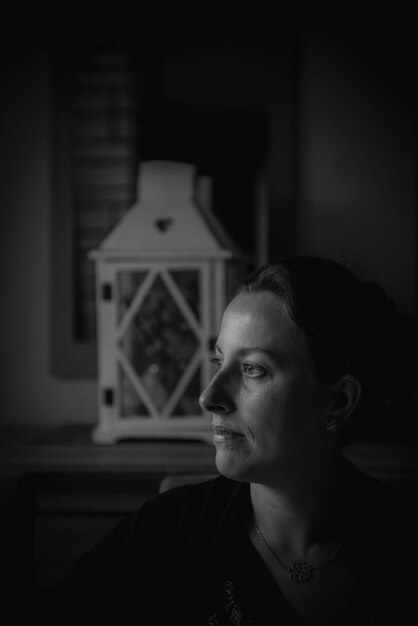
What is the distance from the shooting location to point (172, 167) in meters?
1.73

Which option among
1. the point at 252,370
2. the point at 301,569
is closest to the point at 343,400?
the point at 252,370

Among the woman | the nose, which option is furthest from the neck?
the nose

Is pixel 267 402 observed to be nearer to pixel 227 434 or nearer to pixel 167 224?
pixel 227 434

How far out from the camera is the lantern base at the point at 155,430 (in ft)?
5.61

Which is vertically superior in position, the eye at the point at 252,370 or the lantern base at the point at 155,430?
the eye at the point at 252,370

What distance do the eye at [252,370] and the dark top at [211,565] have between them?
21 centimetres

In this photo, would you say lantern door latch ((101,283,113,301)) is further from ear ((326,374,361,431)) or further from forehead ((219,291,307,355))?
ear ((326,374,361,431))

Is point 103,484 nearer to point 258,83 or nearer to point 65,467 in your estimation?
point 65,467

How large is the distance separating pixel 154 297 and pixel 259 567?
89 centimetres

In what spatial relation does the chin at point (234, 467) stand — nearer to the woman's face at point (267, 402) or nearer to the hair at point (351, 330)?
the woman's face at point (267, 402)

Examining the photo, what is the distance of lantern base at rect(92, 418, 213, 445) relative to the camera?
Answer: 5.61ft

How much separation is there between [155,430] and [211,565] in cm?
78

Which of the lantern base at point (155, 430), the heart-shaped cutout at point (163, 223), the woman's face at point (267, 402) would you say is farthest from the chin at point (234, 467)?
the heart-shaped cutout at point (163, 223)

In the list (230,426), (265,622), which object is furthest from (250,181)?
(265,622)
